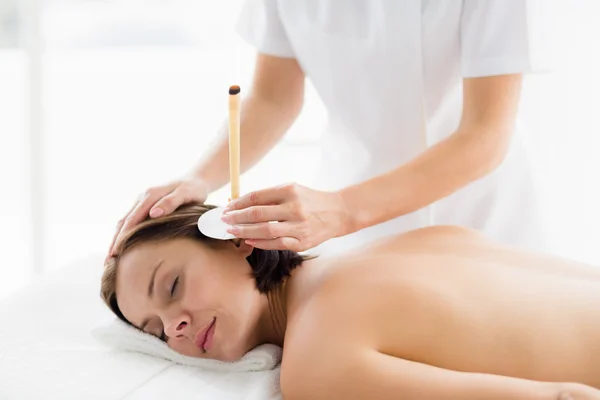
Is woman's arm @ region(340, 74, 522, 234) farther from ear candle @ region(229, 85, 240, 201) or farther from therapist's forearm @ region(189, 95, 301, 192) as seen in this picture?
therapist's forearm @ region(189, 95, 301, 192)

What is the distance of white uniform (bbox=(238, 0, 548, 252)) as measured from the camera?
1698 mm

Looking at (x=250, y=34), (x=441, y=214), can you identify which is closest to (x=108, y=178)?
(x=250, y=34)

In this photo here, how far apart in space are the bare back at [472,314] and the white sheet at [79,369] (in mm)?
188

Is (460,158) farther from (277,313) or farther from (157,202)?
(157,202)

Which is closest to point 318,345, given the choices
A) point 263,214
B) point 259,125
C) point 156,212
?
point 263,214

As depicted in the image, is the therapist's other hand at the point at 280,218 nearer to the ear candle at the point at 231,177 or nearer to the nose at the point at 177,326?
the ear candle at the point at 231,177

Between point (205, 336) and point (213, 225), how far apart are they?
0.68 feet

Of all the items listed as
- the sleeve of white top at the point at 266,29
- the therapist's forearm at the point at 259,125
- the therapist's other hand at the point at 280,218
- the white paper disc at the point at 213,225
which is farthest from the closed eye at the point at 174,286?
the sleeve of white top at the point at 266,29

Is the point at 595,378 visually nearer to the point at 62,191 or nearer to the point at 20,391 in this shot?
the point at 20,391

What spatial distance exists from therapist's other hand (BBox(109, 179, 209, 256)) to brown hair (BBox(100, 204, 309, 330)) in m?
0.01

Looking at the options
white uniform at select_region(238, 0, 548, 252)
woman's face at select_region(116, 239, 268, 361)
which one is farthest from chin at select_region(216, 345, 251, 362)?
white uniform at select_region(238, 0, 548, 252)

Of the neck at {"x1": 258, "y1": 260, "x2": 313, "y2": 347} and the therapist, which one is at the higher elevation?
the therapist

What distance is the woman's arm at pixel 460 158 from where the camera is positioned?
4.84ft

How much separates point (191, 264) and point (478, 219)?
739 millimetres
